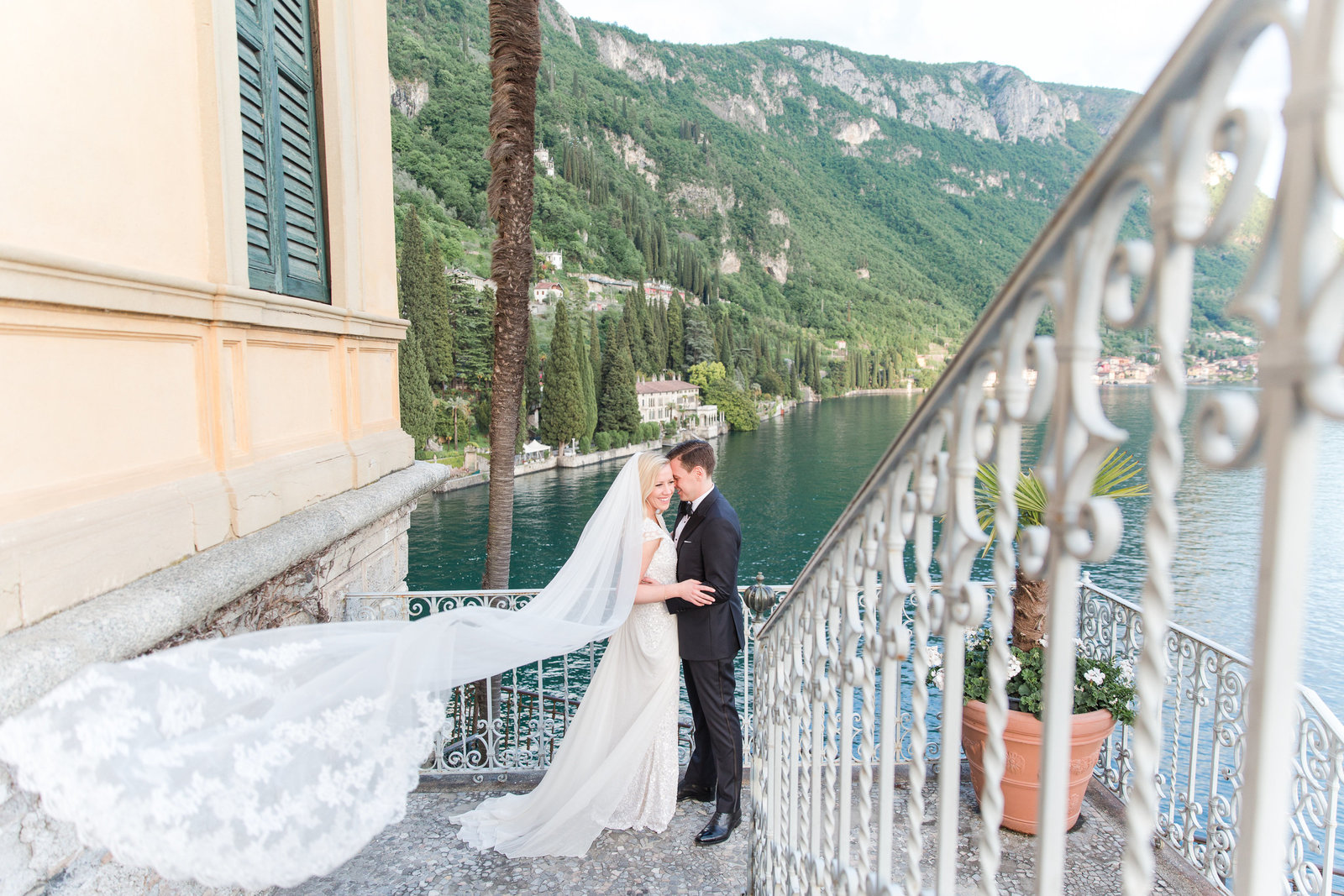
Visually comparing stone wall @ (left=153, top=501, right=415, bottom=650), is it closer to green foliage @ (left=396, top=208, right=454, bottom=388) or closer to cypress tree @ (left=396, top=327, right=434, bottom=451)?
cypress tree @ (left=396, top=327, right=434, bottom=451)

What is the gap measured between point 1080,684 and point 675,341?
76268mm

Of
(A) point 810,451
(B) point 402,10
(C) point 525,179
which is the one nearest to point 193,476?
(C) point 525,179

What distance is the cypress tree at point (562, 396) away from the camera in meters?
46.2

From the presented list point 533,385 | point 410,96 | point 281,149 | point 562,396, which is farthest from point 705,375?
point 281,149

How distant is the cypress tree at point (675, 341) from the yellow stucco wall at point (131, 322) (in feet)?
246

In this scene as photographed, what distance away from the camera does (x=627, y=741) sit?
158 inches

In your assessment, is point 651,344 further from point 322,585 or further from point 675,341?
point 322,585

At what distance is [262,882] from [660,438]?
6204 cm

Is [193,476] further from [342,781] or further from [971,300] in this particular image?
[971,300]

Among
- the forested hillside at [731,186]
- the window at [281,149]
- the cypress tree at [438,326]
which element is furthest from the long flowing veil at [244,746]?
the forested hillside at [731,186]

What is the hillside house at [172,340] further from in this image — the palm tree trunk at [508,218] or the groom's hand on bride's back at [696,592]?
the palm tree trunk at [508,218]

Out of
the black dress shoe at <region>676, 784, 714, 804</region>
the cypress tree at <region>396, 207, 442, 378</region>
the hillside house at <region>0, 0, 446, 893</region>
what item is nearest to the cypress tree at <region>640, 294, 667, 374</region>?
the cypress tree at <region>396, 207, 442, 378</region>

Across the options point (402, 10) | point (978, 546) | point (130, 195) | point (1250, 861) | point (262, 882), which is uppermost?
point (402, 10)

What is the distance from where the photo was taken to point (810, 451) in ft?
201
